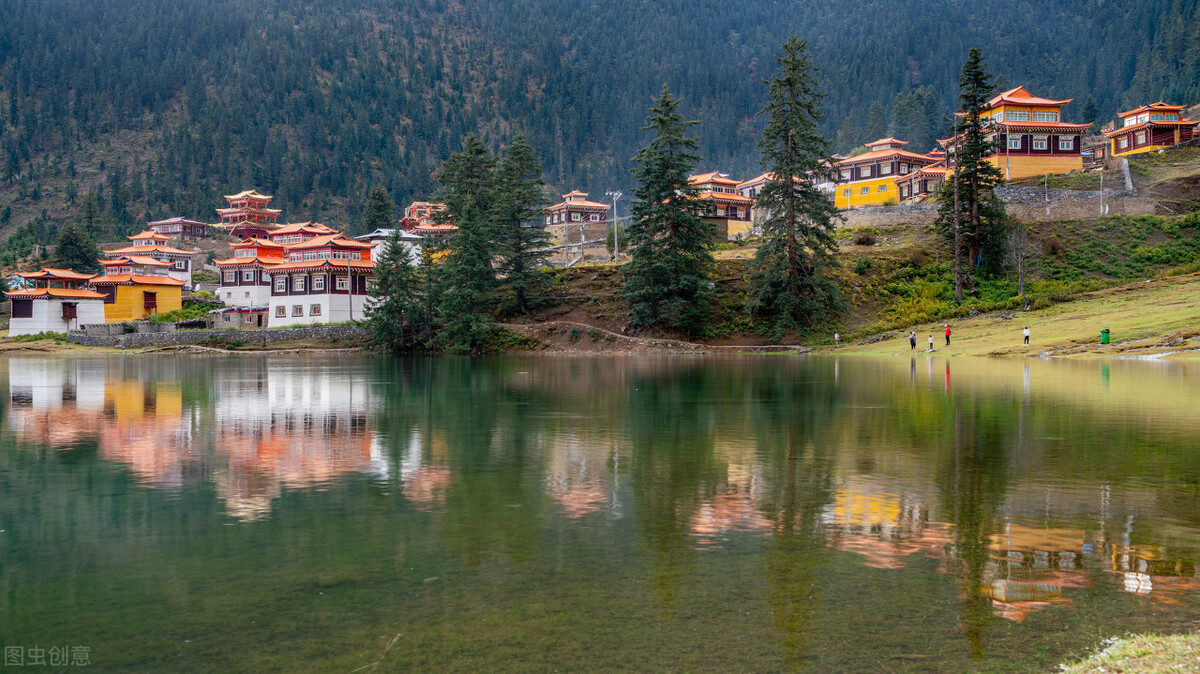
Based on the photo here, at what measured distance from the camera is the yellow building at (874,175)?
331ft

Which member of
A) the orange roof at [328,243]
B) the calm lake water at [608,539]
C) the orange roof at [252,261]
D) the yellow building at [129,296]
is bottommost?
the calm lake water at [608,539]

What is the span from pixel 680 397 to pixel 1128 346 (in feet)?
82.9

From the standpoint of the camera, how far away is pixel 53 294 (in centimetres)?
→ 9488

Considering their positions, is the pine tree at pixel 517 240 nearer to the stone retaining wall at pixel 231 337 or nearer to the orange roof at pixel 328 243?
the stone retaining wall at pixel 231 337

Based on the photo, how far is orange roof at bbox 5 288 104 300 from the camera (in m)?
94.5

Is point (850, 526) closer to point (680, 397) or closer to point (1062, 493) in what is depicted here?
point (1062, 493)

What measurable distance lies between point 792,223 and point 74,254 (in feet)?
319

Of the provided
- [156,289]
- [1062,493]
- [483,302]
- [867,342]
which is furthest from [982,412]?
[156,289]

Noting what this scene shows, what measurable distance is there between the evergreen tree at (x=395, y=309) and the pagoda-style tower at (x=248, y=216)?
78.9 m

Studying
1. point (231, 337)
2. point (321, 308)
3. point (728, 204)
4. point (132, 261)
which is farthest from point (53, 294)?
point (728, 204)

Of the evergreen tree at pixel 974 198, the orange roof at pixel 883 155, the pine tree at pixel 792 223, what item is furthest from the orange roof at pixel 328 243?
the evergreen tree at pixel 974 198

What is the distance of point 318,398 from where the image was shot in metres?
31.3

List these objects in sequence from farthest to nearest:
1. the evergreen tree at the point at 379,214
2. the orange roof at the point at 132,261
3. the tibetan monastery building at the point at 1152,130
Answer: the evergreen tree at the point at 379,214 < the orange roof at the point at 132,261 < the tibetan monastery building at the point at 1152,130

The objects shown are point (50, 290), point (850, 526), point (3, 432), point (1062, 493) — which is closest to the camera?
point (850, 526)
